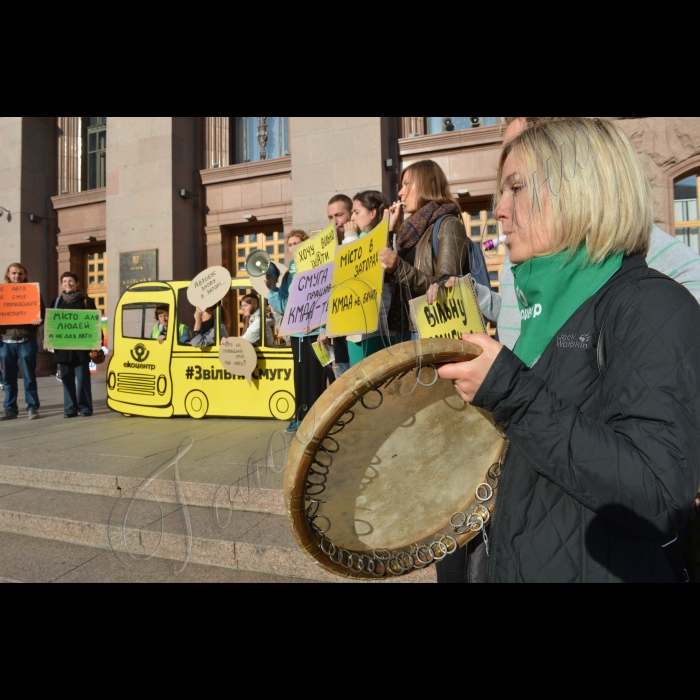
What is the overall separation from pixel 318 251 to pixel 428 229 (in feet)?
1.88

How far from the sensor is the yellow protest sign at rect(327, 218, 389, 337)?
1516 mm

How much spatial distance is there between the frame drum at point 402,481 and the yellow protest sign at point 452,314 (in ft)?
0.79

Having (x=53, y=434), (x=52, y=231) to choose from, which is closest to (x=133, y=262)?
(x=52, y=231)

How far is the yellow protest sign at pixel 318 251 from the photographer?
204 cm

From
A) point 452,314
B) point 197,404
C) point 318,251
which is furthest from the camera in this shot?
point 197,404

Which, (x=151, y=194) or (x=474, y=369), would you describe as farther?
(x=151, y=194)

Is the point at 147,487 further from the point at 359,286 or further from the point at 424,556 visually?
the point at 424,556

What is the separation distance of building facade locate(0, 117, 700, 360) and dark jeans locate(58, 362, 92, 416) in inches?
193

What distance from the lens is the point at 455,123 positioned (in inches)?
389

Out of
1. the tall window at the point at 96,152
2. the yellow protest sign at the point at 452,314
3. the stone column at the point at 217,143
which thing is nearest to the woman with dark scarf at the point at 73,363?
the yellow protest sign at the point at 452,314

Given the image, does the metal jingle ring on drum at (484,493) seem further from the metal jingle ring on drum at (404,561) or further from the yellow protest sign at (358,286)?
the yellow protest sign at (358,286)

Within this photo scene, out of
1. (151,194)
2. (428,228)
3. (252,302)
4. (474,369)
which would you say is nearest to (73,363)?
(252,302)

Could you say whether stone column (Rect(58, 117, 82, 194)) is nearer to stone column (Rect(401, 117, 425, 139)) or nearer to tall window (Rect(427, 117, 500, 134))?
stone column (Rect(401, 117, 425, 139))

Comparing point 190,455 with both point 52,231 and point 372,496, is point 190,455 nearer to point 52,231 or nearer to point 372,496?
point 372,496
